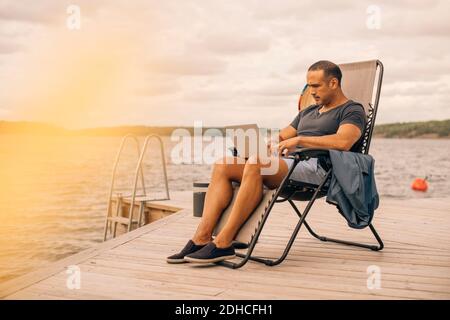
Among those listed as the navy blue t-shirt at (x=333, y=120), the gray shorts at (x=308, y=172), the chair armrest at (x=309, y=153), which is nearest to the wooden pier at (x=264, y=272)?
the gray shorts at (x=308, y=172)

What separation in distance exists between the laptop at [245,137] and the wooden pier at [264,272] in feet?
2.09

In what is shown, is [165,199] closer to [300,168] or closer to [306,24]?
[300,168]

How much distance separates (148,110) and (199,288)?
29687mm

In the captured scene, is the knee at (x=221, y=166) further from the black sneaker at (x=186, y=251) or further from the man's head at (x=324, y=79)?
the man's head at (x=324, y=79)

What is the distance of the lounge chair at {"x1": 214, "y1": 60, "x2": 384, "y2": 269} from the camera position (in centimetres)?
276

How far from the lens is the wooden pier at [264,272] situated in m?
2.37

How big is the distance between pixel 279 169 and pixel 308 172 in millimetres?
173

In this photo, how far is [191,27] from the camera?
5322 cm

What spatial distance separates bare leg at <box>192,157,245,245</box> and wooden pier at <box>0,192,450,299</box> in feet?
0.61

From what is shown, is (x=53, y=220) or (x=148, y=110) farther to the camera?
(x=148, y=110)

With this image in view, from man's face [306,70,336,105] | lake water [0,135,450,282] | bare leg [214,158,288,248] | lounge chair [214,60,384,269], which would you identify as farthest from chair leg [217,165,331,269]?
lake water [0,135,450,282]

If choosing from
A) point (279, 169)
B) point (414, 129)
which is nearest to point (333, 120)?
point (279, 169)

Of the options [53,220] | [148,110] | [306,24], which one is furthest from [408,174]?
[53,220]

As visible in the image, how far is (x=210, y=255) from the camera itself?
2.72m
